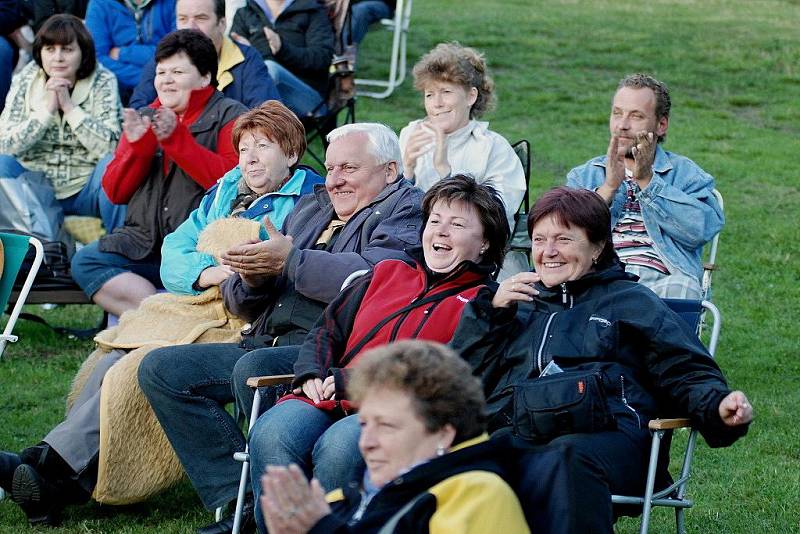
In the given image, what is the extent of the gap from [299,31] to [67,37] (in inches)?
109

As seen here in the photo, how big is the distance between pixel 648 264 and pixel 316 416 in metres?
1.95

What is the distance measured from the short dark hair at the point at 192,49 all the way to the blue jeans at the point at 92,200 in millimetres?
877

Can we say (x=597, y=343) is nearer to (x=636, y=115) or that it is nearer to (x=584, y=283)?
(x=584, y=283)

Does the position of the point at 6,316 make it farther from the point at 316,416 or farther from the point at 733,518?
the point at 733,518

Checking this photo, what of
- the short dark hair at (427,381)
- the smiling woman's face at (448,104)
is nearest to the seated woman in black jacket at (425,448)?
the short dark hair at (427,381)

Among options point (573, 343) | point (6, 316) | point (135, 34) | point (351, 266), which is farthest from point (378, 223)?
point (135, 34)

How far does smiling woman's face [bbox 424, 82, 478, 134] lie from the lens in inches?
251

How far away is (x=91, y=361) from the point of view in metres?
5.78

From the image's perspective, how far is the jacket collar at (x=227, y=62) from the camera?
7.62m

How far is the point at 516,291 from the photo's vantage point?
4297 millimetres

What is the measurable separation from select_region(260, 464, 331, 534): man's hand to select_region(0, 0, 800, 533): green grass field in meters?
2.41

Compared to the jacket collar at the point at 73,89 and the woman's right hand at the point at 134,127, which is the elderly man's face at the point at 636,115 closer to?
the woman's right hand at the point at 134,127

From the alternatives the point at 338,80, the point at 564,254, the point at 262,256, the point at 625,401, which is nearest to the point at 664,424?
the point at 625,401

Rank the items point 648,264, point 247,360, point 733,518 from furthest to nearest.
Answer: point 648,264
point 733,518
point 247,360
